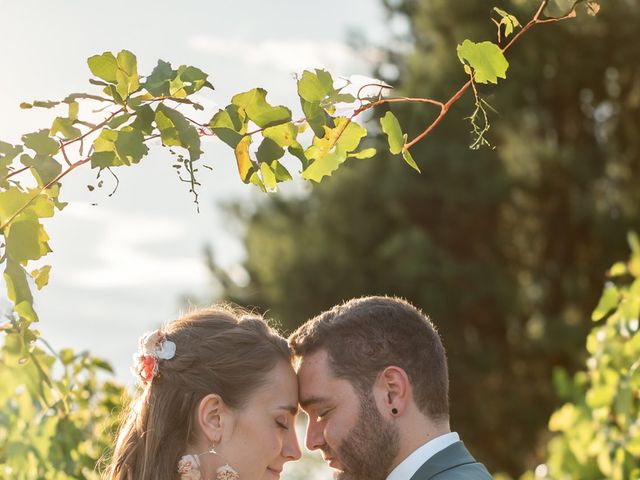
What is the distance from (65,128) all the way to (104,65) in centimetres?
17

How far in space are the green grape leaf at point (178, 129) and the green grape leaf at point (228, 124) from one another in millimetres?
71

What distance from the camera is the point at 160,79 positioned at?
2170 millimetres

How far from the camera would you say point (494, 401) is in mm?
16438

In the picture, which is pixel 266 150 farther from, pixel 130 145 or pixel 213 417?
pixel 213 417

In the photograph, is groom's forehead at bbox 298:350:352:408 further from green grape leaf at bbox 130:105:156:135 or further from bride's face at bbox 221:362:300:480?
green grape leaf at bbox 130:105:156:135

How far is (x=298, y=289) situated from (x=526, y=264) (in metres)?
3.87

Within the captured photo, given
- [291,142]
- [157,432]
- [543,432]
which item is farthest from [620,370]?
[543,432]

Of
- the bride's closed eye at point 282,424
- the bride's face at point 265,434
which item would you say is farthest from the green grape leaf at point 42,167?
the bride's closed eye at point 282,424

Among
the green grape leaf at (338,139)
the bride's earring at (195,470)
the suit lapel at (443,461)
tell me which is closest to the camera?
the green grape leaf at (338,139)

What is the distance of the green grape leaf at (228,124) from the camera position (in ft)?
7.38

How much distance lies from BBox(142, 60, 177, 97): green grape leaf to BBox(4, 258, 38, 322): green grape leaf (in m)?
0.48

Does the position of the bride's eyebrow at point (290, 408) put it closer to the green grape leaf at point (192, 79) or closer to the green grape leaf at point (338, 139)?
the green grape leaf at point (338, 139)

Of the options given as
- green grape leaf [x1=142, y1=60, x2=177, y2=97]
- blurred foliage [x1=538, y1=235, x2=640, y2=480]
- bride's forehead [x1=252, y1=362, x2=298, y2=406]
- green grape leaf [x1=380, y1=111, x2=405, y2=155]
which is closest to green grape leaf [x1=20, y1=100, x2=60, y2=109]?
green grape leaf [x1=142, y1=60, x2=177, y2=97]

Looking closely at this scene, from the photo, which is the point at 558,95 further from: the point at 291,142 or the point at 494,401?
the point at 291,142
